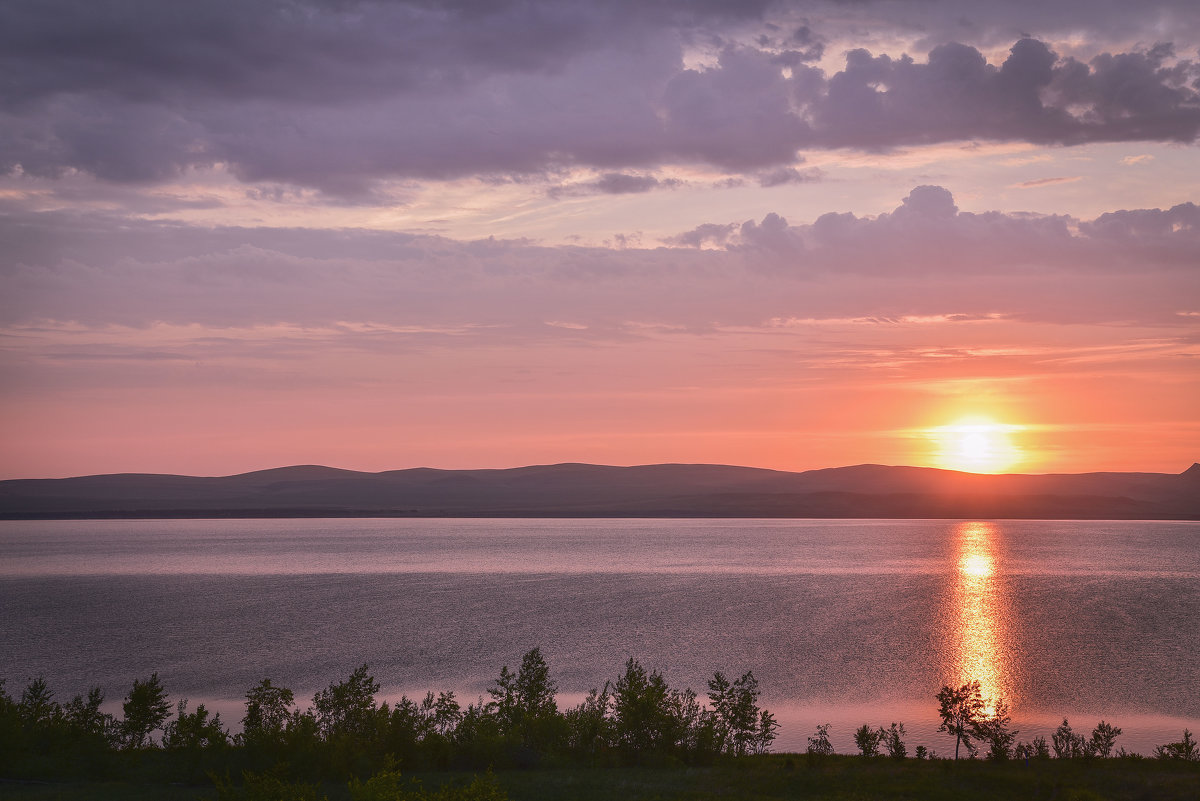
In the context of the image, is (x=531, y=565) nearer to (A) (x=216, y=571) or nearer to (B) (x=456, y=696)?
(A) (x=216, y=571)

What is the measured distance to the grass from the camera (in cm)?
2456

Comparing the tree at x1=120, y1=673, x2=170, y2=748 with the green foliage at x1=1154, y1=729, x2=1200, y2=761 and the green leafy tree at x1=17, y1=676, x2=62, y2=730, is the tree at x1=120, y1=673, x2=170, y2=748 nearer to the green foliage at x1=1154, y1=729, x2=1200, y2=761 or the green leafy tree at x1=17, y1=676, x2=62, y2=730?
the green leafy tree at x1=17, y1=676, x2=62, y2=730

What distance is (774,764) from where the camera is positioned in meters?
28.1

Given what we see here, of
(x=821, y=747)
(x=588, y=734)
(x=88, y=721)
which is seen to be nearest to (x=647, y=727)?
(x=588, y=734)

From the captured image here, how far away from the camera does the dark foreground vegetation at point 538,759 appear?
992 inches

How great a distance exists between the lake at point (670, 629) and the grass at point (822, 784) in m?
6.81

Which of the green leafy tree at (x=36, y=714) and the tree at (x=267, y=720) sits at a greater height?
the tree at (x=267, y=720)

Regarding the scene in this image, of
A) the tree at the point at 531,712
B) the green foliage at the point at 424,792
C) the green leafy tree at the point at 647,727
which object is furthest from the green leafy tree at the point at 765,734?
the green foliage at the point at 424,792

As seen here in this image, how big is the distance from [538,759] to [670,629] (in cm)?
3555

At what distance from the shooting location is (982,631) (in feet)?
212

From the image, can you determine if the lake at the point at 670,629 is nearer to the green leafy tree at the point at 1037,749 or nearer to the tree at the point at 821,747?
the tree at the point at 821,747

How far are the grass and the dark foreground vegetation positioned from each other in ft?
0.17

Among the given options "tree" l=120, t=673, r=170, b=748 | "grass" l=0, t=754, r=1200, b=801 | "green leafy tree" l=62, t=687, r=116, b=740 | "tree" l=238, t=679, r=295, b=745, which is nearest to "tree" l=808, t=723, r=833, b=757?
"grass" l=0, t=754, r=1200, b=801

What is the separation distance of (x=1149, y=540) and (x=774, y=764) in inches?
7267
